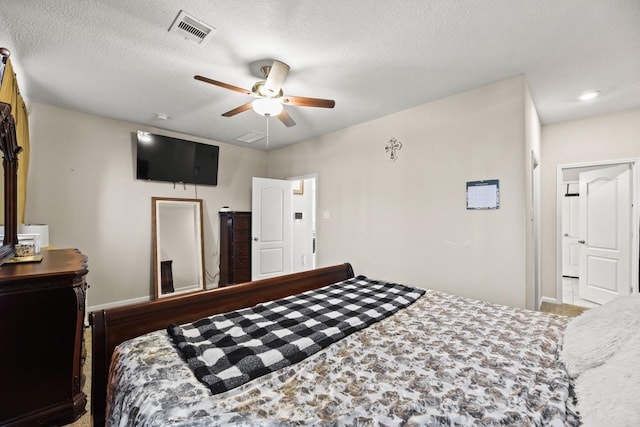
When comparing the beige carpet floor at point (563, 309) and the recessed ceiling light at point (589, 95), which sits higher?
the recessed ceiling light at point (589, 95)

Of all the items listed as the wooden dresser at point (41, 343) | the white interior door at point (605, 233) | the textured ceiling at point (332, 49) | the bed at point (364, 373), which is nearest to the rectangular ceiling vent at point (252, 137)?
the textured ceiling at point (332, 49)

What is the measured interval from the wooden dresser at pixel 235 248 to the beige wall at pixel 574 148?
14.3 ft

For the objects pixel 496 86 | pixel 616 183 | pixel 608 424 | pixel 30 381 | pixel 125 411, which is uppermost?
pixel 496 86

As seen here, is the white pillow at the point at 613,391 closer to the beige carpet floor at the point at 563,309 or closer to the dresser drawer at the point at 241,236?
the beige carpet floor at the point at 563,309

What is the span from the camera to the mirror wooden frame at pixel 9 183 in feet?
6.11

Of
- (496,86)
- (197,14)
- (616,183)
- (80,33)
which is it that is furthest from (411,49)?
(616,183)

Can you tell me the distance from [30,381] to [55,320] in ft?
1.14

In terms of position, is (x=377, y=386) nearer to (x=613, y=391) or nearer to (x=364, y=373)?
(x=364, y=373)

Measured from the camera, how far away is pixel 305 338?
1326 millimetres

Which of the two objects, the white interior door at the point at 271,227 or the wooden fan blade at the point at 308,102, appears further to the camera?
the white interior door at the point at 271,227

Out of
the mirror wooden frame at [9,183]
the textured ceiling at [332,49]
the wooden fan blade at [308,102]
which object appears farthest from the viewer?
the wooden fan blade at [308,102]

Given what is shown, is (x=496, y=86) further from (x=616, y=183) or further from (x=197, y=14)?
(x=197, y=14)

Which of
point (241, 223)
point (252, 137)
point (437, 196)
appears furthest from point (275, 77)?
point (241, 223)

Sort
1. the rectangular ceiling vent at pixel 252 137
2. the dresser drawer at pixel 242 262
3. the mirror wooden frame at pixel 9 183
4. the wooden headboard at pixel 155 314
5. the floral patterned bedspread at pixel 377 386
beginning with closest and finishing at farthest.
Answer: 1. the floral patterned bedspread at pixel 377 386
2. the wooden headboard at pixel 155 314
3. the mirror wooden frame at pixel 9 183
4. the rectangular ceiling vent at pixel 252 137
5. the dresser drawer at pixel 242 262
